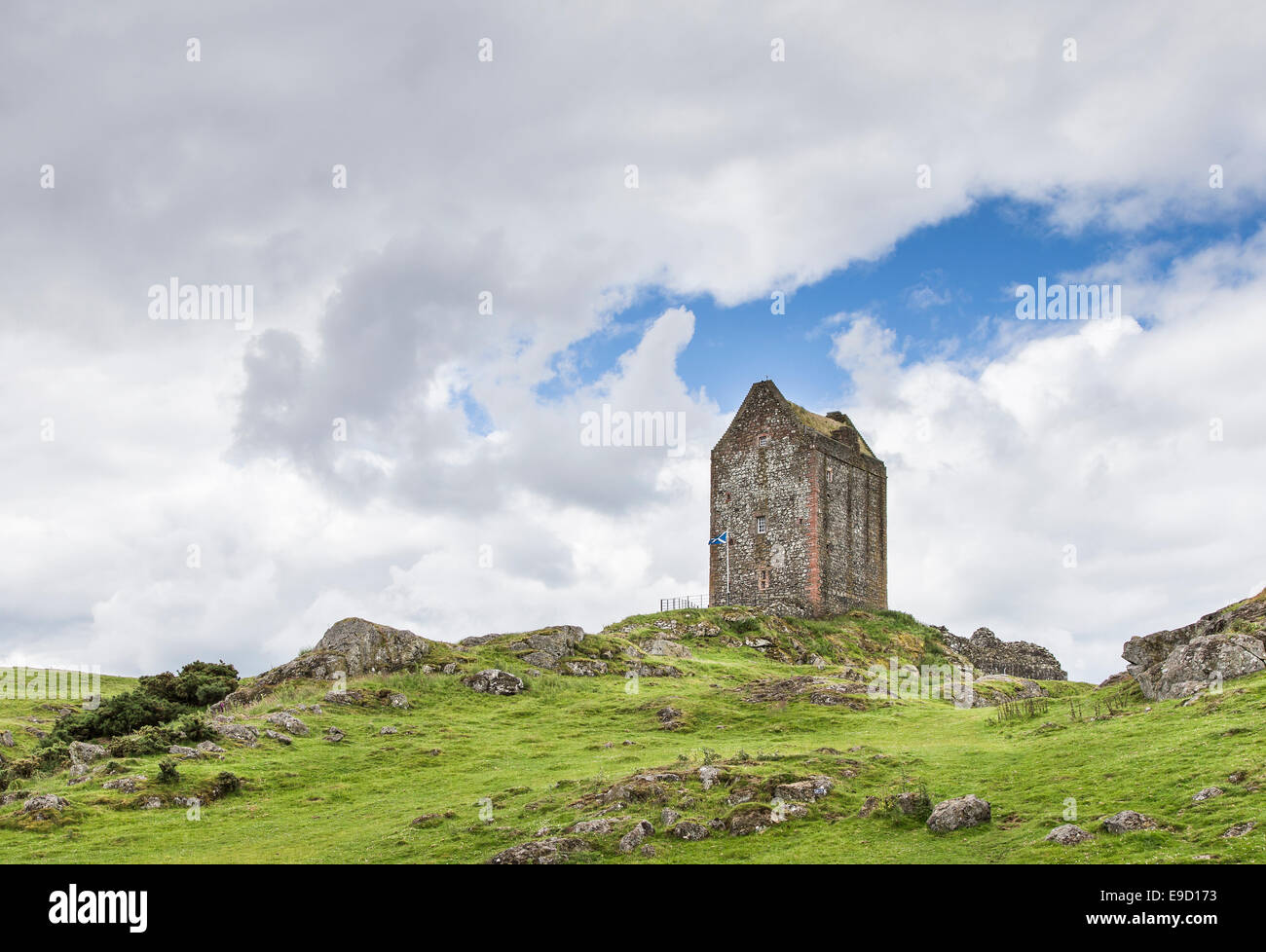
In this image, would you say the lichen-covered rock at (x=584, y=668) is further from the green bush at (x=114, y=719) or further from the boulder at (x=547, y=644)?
the green bush at (x=114, y=719)

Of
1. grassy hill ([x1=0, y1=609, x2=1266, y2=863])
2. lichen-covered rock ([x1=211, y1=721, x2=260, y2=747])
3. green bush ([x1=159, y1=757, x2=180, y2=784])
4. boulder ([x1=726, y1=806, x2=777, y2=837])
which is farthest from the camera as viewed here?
lichen-covered rock ([x1=211, y1=721, x2=260, y2=747])

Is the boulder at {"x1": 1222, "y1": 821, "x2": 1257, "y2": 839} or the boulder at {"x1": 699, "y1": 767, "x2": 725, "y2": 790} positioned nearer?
the boulder at {"x1": 1222, "y1": 821, "x2": 1257, "y2": 839}

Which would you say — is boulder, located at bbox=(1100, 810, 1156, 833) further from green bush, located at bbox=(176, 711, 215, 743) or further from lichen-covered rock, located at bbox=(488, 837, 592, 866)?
green bush, located at bbox=(176, 711, 215, 743)

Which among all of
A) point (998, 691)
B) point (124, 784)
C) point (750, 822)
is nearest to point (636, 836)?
point (750, 822)

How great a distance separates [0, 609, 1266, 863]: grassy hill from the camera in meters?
29.6

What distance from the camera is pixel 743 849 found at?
3127 cm

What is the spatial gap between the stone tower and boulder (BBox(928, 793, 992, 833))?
58.8m

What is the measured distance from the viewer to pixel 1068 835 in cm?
2705

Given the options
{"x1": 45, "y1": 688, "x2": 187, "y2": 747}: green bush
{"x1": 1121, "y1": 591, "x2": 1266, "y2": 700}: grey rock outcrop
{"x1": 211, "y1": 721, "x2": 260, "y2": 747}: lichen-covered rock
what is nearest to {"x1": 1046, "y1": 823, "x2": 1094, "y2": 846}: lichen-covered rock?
{"x1": 1121, "y1": 591, "x2": 1266, "y2": 700}: grey rock outcrop

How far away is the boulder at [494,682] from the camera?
60594 mm

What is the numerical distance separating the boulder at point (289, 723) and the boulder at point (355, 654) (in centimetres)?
743

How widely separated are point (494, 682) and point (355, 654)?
7.66 metres
